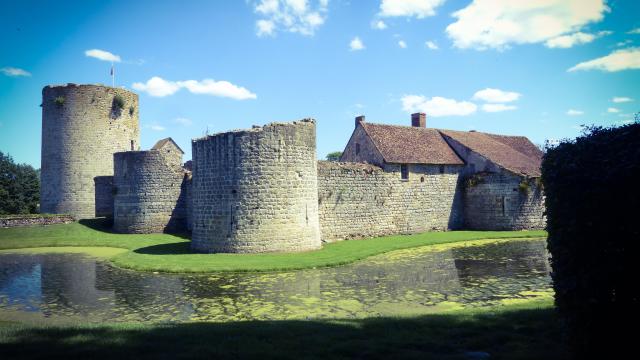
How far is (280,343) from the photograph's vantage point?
6.84 metres

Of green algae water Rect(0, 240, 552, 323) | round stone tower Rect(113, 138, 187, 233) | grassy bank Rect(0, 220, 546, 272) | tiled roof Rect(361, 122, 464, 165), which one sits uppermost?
tiled roof Rect(361, 122, 464, 165)

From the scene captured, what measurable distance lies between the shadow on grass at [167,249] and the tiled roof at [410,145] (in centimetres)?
1336

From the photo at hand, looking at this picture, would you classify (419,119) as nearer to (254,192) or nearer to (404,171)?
(404,171)

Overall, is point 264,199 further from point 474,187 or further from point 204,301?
point 474,187

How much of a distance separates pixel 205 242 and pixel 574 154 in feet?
54.7

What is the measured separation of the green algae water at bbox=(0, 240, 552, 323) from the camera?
1066cm

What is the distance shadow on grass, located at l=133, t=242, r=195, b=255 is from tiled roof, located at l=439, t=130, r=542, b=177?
2094 centimetres

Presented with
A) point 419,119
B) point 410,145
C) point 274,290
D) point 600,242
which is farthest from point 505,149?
point 600,242

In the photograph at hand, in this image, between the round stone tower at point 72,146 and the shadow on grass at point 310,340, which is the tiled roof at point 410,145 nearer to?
the shadow on grass at point 310,340

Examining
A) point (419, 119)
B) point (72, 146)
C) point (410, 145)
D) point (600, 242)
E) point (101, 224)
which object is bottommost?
point (101, 224)

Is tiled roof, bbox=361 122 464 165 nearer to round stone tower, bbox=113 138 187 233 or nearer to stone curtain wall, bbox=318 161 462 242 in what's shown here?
stone curtain wall, bbox=318 161 462 242

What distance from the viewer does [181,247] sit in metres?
21.9

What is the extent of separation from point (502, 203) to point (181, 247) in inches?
794

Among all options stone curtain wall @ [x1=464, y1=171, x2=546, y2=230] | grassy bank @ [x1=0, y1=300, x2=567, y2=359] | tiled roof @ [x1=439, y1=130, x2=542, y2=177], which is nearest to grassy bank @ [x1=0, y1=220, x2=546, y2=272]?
stone curtain wall @ [x1=464, y1=171, x2=546, y2=230]
